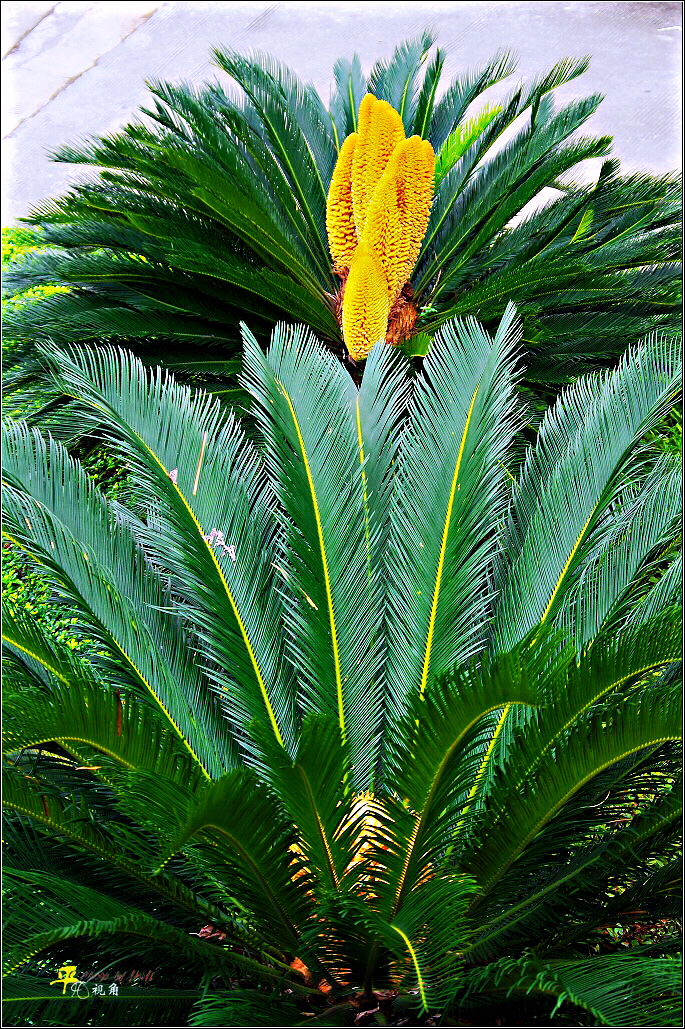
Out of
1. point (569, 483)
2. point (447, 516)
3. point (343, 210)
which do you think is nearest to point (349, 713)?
point (447, 516)

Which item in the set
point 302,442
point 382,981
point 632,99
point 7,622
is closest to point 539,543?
point 302,442

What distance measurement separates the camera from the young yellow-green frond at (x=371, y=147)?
11.6 ft

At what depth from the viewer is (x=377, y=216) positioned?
343cm

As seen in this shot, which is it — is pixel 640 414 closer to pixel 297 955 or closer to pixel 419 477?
pixel 419 477

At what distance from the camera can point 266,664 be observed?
2170 mm

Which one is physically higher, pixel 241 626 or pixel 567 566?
pixel 567 566

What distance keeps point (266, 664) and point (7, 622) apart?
0.58m

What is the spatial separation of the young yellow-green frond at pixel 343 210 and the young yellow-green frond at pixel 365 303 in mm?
216

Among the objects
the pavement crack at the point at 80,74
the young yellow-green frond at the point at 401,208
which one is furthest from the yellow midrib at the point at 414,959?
the pavement crack at the point at 80,74

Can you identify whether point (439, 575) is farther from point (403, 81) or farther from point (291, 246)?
point (403, 81)

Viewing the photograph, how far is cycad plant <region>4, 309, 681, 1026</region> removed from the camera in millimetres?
1635

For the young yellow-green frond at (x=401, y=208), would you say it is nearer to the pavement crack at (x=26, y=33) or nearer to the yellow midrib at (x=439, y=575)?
the yellow midrib at (x=439, y=575)

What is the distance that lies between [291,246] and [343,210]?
0.32m

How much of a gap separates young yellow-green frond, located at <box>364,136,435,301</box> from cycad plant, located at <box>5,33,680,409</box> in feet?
0.11
